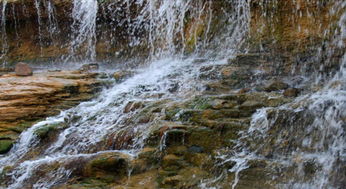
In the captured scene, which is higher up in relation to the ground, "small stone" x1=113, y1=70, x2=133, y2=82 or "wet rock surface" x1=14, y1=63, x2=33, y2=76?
"wet rock surface" x1=14, y1=63, x2=33, y2=76

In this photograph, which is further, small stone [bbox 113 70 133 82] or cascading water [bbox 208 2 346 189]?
small stone [bbox 113 70 133 82]

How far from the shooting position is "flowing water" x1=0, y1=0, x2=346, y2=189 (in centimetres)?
500

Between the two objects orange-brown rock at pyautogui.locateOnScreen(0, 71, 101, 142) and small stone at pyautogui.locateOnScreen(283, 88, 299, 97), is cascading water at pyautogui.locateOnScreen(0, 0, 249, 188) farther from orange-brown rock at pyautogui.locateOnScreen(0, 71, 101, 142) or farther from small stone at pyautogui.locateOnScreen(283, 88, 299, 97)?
small stone at pyautogui.locateOnScreen(283, 88, 299, 97)

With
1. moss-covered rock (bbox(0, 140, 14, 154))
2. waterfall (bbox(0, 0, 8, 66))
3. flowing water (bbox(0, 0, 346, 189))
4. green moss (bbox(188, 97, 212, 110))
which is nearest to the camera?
flowing water (bbox(0, 0, 346, 189))

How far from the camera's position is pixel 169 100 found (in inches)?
277

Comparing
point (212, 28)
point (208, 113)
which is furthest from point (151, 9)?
point (208, 113)

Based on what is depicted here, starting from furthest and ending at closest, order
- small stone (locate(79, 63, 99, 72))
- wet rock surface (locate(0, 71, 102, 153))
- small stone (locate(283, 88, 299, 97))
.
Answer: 1. small stone (locate(79, 63, 99, 72))
2. wet rock surface (locate(0, 71, 102, 153))
3. small stone (locate(283, 88, 299, 97))

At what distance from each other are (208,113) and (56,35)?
7.82 meters

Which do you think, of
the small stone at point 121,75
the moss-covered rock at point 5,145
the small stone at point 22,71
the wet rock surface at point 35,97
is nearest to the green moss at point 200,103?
the wet rock surface at point 35,97

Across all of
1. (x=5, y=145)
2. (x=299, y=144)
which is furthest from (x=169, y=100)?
(x=5, y=145)

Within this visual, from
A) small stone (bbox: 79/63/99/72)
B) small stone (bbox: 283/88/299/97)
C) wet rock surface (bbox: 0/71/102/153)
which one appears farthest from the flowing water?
small stone (bbox: 79/63/99/72)

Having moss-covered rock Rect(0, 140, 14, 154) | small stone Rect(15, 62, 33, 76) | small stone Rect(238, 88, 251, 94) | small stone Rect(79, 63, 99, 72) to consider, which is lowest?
moss-covered rock Rect(0, 140, 14, 154)

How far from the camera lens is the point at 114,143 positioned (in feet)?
19.9

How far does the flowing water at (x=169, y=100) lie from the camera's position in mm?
5000
